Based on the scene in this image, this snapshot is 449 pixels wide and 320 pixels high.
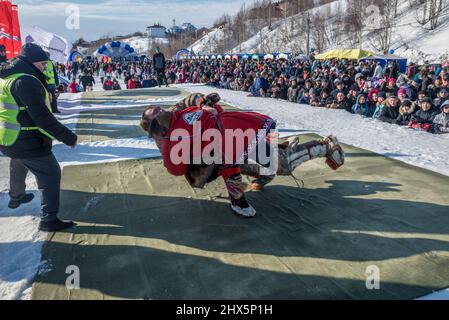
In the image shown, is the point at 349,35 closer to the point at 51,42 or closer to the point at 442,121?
the point at 51,42

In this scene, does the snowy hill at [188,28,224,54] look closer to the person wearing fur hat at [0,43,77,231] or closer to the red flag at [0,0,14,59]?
the red flag at [0,0,14,59]

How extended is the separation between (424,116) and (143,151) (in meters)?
5.12

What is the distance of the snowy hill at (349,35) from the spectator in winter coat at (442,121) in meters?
22.9

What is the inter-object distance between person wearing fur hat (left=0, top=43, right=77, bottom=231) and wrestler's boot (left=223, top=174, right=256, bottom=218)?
1.41 meters

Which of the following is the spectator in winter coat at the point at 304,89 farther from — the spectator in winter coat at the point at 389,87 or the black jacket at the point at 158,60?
the black jacket at the point at 158,60

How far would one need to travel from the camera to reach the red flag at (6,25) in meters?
6.83

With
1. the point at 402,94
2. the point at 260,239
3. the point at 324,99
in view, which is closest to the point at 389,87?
the point at 402,94

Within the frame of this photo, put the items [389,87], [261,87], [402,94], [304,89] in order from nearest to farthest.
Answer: [402,94]
[389,87]
[304,89]
[261,87]

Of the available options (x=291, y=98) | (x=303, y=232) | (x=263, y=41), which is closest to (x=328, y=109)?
(x=291, y=98)

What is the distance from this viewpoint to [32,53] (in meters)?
2.95

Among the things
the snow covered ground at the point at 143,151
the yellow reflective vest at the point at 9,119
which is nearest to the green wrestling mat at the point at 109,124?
the snow covered ground at the point at 143,151

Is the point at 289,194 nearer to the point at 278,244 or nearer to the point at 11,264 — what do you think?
the point at 278,244

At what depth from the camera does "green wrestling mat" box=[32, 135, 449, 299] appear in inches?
88.6

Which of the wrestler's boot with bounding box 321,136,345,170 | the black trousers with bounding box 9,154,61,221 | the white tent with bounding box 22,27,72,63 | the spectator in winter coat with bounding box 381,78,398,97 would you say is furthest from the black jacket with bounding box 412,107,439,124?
the white tent with bounding box 22,27,72,63
